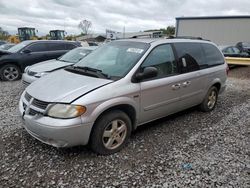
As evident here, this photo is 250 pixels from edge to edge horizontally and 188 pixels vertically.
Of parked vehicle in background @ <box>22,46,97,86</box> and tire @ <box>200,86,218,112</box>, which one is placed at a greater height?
parked vehicle in background @ <box>22,46,97,86</box>

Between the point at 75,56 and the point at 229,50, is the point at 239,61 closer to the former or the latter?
the point at 229,50

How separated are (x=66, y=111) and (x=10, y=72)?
271 inches

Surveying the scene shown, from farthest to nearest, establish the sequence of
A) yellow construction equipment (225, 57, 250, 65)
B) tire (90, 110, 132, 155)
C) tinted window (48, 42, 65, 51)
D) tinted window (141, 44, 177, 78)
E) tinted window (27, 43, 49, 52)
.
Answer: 1. yellow construction equipment (225, 57, 250, 65)
2. tinted window (48, 42, 65, 51)
3. tinted window (27, 43, 49, 52)
4. tinted window (141, 44, 177, 78)
5. tire (90, 110, 132, 155)

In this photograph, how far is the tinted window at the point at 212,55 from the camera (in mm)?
5266

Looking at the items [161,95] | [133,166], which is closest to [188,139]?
[161,95]

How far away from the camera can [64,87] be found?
3381 mm

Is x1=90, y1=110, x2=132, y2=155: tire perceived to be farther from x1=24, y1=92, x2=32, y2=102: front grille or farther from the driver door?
x1=24, y1=92, x2=32, y2=102: front grille

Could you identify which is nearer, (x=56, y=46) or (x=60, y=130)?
(x=60, y=130)

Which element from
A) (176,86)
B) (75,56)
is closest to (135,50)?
(176,86)

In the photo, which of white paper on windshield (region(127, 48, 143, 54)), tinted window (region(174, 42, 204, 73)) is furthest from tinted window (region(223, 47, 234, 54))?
white paper on windshield (region(127, 48, 143, 54))

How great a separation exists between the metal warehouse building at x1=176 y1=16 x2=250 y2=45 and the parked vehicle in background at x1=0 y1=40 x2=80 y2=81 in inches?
834

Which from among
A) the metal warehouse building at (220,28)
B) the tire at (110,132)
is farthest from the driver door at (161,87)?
the metal warehouse building at (220,28)

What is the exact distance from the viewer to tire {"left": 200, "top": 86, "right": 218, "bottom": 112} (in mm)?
5406

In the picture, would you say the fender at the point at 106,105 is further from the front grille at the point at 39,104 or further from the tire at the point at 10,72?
the tire at the point at 10,72
